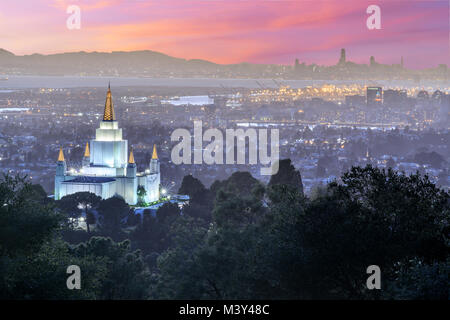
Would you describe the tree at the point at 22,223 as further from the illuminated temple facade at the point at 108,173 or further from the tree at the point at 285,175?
the illuminated temple facade at the point at 108,173

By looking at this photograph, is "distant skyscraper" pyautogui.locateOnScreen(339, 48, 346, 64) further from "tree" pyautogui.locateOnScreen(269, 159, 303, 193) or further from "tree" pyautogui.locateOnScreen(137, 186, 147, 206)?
"tree" pyautogui.locateOnScreen(137, 186, 147, 206)

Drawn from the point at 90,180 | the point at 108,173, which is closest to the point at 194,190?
the point at 108,173

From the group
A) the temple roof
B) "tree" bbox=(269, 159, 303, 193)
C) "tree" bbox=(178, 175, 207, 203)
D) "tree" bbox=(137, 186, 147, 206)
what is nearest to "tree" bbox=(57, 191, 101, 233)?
the temple roof

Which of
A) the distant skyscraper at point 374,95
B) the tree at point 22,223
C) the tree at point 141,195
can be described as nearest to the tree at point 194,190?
the tree at point 141,195
